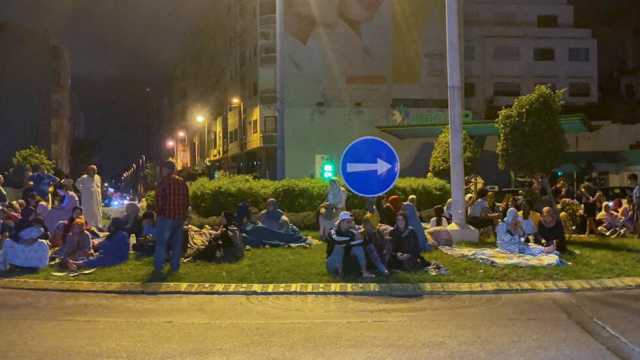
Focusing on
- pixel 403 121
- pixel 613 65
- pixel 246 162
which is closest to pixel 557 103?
pixel 403 121

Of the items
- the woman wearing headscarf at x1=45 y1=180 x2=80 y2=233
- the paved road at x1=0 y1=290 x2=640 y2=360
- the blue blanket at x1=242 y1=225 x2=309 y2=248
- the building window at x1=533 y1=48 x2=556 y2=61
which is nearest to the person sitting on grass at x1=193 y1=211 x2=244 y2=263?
the blue blanket at x1=242 y1=225 x2=309 y2=248

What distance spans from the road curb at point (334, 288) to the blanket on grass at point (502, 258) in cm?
143

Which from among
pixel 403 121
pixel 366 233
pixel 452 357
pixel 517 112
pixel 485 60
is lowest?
pixel 452 357

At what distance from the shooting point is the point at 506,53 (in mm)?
64375

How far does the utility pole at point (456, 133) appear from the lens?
607 inches

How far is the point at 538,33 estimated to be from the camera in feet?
214

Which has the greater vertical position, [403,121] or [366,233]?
[403,121]

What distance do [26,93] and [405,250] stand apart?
343 feet

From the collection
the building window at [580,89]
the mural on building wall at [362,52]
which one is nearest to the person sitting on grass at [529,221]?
the mural on building wall at [362,52]

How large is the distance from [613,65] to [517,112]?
65.5 meters

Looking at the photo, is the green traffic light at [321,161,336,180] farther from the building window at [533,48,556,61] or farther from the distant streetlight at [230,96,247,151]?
the building window at [533,48,556,61]

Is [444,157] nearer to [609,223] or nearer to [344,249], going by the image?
[609,223]

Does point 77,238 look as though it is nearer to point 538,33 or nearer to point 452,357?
point 452,357

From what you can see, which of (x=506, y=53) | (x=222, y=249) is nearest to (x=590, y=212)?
(x=222, y=249)
